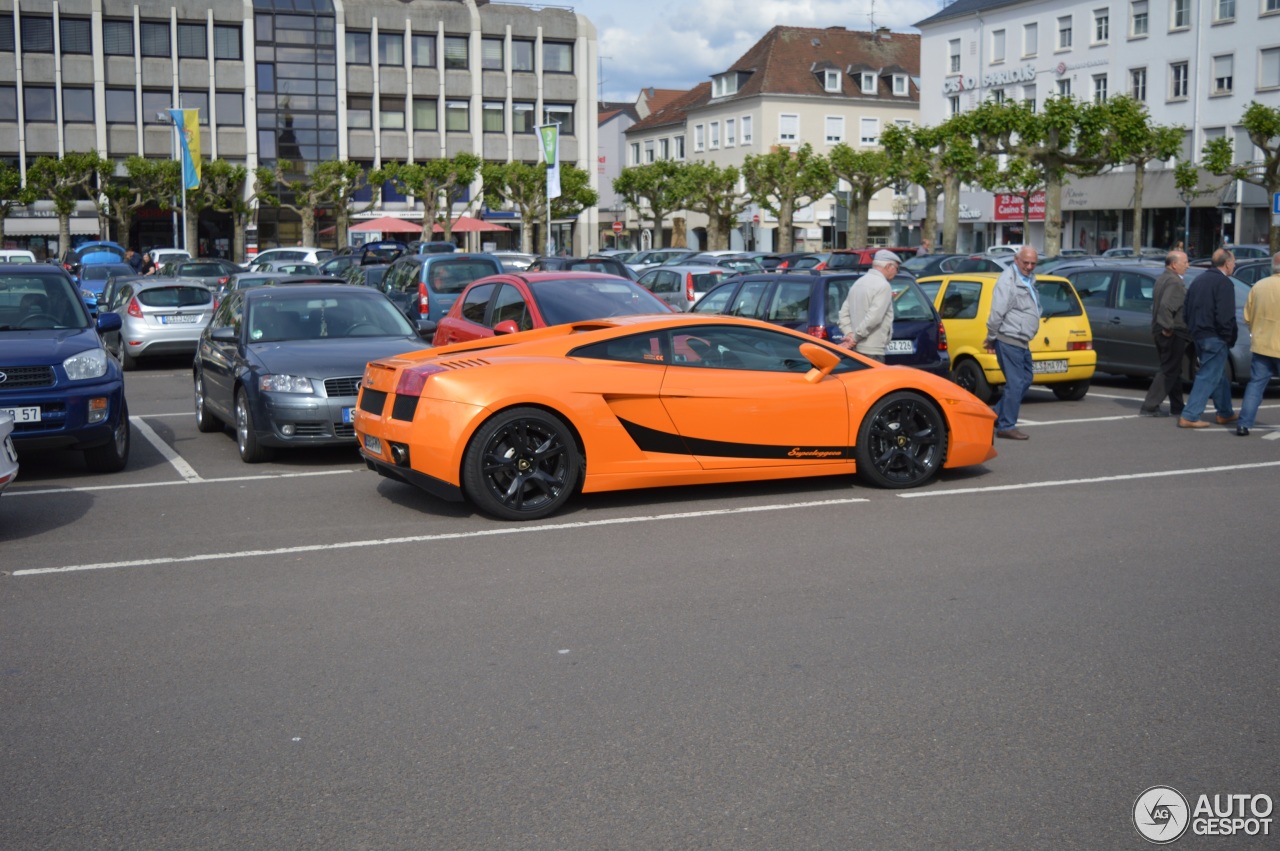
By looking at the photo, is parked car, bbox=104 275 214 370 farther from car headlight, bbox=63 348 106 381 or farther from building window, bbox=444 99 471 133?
building window, bbox=444 99 471 133

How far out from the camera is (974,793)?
438 cm

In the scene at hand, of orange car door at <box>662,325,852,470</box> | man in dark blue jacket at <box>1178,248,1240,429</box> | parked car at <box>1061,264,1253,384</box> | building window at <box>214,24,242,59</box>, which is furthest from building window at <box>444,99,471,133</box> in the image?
orange car door at <box>662,325,852,470</box>

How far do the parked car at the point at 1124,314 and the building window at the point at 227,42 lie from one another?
61.8m

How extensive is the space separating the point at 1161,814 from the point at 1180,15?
60.6 metres

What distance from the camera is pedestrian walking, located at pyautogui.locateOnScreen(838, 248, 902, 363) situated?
1231 cm

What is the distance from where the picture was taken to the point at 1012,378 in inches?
512

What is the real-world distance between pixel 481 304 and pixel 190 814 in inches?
423

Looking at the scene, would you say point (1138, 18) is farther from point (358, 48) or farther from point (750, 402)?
point (750, 402)

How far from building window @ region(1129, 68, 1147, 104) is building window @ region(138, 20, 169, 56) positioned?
47.3 metres

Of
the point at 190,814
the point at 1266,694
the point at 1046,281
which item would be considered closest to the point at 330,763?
the point at 190,814

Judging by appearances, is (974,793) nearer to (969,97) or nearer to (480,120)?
(969,97)

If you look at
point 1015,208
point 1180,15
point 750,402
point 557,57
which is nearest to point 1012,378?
point 750,402

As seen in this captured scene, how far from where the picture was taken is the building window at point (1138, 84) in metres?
60.0

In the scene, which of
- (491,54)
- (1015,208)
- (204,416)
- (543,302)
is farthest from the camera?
(491,54)
